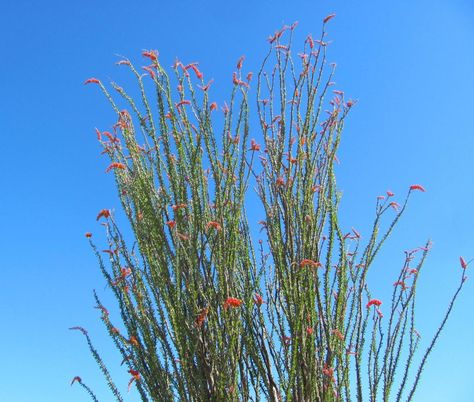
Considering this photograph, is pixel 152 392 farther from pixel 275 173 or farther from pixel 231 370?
pixel 275 173

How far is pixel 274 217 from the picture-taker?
2.88 metres

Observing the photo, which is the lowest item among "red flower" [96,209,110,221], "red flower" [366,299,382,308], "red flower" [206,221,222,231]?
"red flower" [366,299,382,308]

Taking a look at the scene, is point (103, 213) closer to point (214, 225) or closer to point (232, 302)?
point (214, 225)

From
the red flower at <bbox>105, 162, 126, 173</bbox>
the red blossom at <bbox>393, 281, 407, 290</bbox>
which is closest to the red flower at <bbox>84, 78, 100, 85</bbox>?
the red flower at <bbox>105, 162, 126, 173</bbox>

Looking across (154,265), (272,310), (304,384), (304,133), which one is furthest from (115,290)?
(304,133)

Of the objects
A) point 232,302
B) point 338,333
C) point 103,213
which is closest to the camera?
point 232,302

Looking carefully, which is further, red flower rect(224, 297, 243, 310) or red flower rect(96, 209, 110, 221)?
red flower rect(96, 209, 110, 221)

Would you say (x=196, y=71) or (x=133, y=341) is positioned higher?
(x=196, y=71)

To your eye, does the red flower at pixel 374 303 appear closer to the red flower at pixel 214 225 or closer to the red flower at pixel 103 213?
the red flower at pixel 214 225

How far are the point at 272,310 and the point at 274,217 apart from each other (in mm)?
426

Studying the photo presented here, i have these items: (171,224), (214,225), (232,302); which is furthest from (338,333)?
(171,224)

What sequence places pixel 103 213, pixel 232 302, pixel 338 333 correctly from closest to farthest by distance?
pixel 232 302 → pixel 338 333 → pixel 103 213

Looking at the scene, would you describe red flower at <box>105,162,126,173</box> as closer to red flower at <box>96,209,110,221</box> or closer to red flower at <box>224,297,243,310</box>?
red flower at <box>96,209,110,221</box>

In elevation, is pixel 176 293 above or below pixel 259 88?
below
